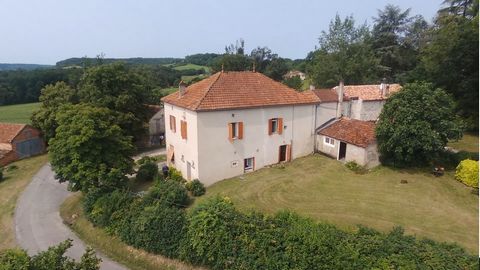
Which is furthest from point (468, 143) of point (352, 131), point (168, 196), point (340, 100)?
point (168, 196)

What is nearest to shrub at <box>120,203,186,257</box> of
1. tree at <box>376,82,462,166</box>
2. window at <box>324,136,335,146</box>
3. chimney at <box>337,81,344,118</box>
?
window at <box>324,136,335,146</box>

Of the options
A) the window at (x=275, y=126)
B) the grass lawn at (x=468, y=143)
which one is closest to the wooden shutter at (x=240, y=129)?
the window at (x=275, y=126)

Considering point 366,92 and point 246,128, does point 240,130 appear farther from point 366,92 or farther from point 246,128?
point 366,92

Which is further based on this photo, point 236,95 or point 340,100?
point 340,100

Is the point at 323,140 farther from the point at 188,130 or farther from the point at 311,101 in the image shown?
the point at 188,130

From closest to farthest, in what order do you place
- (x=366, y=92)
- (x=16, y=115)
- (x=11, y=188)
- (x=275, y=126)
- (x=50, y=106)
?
(x=275, y=126) → (x=11, y=188) → (x=366, y=92) → (x=50, y=106) → (x=16, y=115)

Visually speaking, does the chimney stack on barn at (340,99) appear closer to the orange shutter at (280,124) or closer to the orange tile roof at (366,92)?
the orange tile roof at (366,92)

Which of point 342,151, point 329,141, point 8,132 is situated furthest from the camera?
point 8,132
